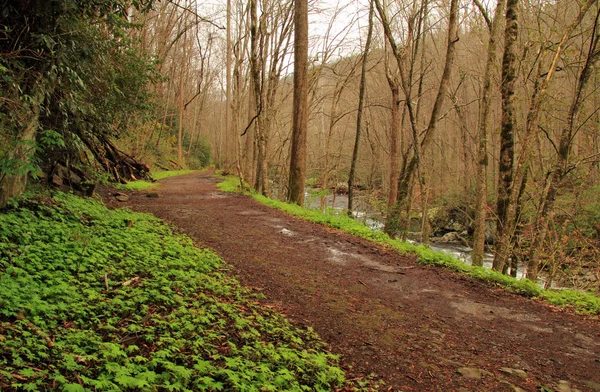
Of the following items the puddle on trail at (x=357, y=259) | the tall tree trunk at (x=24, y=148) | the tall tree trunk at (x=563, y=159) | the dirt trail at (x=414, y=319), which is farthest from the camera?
the tall tree trunk at (x=563, y=159)

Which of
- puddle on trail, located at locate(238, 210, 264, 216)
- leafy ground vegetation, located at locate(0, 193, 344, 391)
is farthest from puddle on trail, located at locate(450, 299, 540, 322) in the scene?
puddle on trail, located at locate(238, 210, 264, 216)

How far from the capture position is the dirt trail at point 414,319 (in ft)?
9.73

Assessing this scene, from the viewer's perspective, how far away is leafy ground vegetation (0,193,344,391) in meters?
2.25

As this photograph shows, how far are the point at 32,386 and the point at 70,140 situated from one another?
4161 millimetres

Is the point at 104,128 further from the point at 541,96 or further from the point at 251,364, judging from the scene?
the point at 541,96

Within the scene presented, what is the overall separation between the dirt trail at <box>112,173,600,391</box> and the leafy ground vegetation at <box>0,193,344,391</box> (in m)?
0.46

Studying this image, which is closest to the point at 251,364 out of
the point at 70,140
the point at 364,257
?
the point at 364,257

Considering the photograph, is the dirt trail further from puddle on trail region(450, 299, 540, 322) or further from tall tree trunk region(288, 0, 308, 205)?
tall tree trunk region(288, 0, 308, 205)

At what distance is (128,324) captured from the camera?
295 centimetres

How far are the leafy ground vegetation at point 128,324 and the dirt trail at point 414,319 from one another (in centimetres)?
46

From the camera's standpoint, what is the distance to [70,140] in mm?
5125

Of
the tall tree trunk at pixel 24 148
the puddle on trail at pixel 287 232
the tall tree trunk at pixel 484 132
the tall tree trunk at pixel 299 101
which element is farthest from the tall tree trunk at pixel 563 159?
the tall tree trunk at pixel 24 148

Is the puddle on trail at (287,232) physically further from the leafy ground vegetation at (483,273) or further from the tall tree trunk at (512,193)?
the tall tree trunk at (512,193)

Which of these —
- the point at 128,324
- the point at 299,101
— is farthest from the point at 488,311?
the point at 299,101
